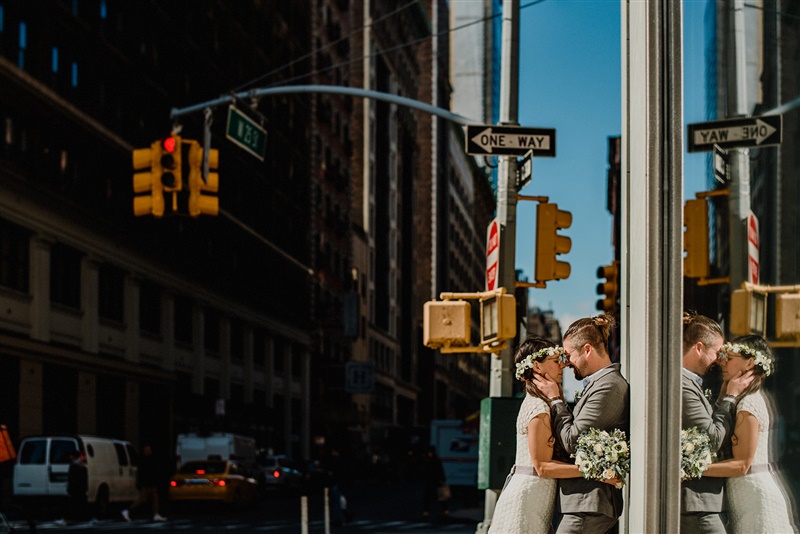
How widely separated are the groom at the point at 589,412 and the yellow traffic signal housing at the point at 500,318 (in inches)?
209

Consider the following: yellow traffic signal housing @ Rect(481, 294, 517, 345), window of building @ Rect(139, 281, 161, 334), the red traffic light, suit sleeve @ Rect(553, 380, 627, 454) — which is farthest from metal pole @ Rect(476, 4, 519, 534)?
window of building @ Rect(139, 281, 161, 334)

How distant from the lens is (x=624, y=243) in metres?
6.68

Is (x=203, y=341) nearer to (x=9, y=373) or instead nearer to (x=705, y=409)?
(x=9, y=373)

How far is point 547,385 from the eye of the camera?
22.6 feet

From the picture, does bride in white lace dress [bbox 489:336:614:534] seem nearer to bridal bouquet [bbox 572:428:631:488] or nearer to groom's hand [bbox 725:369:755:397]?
bridal bouquet [bbox 572:428:631:488]

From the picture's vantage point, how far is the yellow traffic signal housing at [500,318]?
12.3 meters

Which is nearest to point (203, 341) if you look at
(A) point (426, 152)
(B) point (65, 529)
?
(B) point (65, 529)

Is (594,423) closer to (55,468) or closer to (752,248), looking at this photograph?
(752,248)

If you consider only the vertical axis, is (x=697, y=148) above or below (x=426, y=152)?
below

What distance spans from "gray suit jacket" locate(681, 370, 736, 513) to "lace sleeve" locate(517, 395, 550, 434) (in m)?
0.78

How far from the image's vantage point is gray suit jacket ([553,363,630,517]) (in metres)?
6.60

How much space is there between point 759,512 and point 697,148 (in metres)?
1.81

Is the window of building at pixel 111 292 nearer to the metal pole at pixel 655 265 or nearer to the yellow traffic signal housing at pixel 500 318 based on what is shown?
the yellow traffic signal housing at pixel 500 318

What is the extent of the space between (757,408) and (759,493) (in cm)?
43
